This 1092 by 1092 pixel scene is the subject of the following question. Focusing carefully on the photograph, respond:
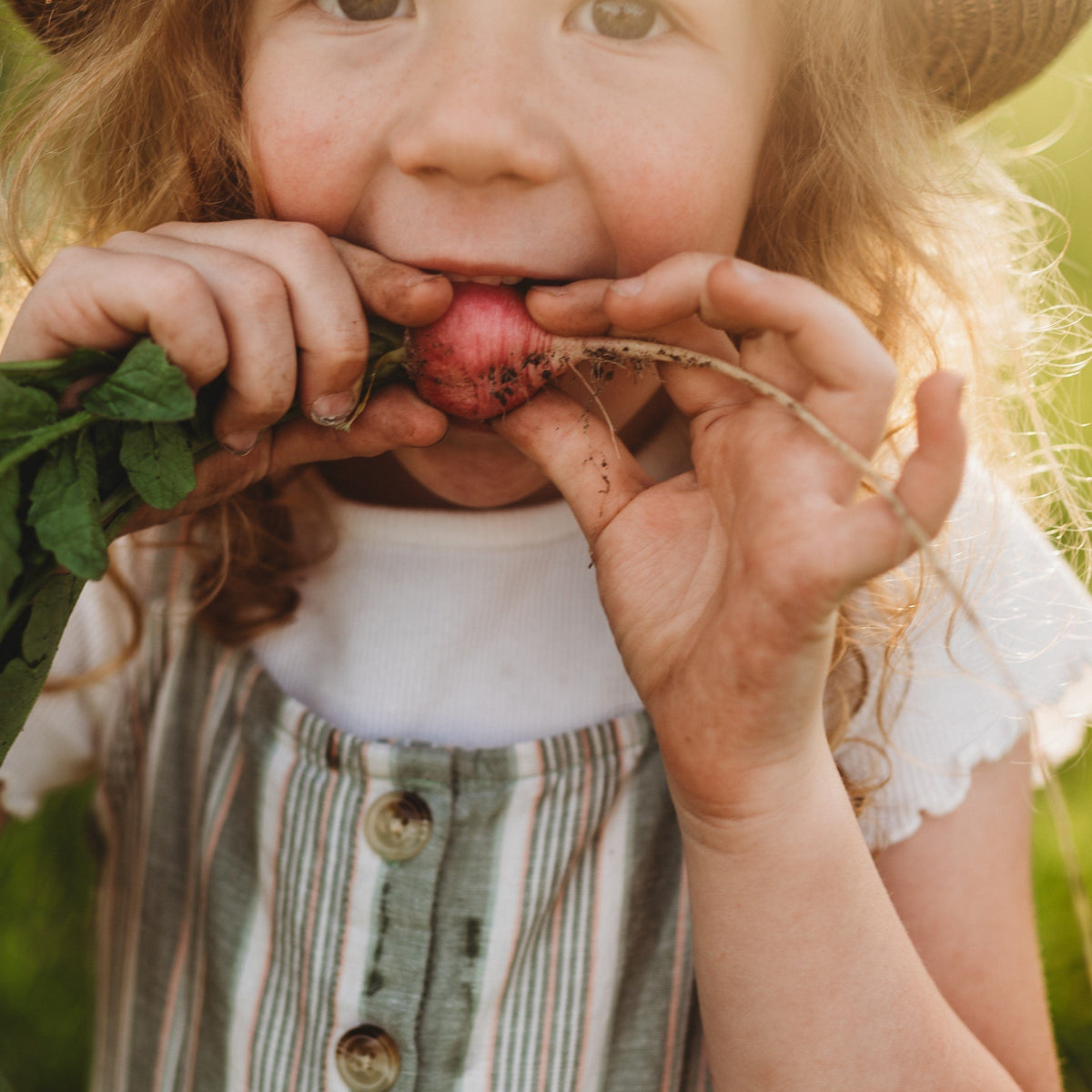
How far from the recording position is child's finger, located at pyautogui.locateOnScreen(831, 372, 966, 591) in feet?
3.51

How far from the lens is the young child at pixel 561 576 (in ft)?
4.27

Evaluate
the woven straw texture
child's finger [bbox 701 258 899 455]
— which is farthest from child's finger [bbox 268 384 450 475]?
the woven straw texture

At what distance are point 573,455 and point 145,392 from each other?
60 cm

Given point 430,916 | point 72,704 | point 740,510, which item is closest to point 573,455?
point 740,510

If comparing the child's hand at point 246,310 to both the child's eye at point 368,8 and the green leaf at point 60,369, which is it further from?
the child's eye at point 368,8

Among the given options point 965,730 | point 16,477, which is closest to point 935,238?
point 965,730

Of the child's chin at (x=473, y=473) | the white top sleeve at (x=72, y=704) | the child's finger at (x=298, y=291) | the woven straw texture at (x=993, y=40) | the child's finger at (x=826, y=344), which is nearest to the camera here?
the child's finger at (x=826, y=344)

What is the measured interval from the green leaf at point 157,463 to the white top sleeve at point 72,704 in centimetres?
82

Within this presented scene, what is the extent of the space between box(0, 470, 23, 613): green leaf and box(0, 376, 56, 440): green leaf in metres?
0.05

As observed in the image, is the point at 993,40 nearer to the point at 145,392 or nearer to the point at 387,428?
the point at 387,428

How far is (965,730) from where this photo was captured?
5.88 feet

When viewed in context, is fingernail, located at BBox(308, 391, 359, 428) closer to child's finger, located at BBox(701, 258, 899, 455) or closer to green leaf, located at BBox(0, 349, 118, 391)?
green leaf, located at BBox(0, 349, 118, 391)

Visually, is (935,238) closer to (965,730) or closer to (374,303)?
(965,730)

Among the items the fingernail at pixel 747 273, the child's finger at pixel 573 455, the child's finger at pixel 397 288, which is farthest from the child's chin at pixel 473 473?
the fingernail at pixel 747 273
